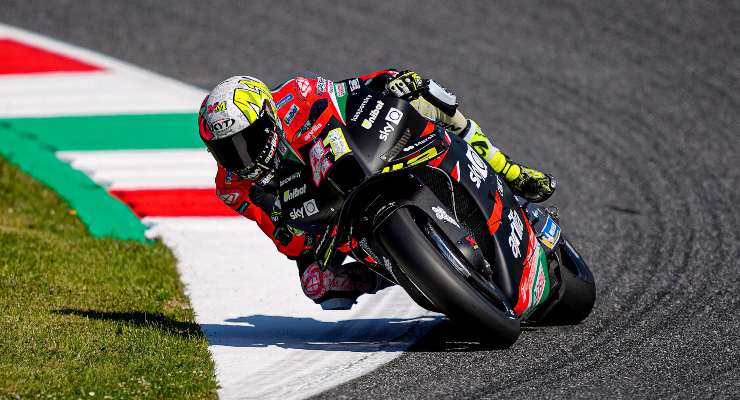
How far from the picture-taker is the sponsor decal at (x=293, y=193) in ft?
19.5

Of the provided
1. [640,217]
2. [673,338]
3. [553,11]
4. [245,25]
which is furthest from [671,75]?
[673,338]

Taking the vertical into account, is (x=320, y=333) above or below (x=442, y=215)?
below

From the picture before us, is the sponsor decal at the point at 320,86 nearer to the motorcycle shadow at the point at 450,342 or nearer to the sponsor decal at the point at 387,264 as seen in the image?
the sponsor decal at the point at 387,264

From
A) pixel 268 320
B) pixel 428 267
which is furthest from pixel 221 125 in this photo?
pixel 268 320

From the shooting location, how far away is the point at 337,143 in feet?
19.1

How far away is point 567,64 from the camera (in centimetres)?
1225

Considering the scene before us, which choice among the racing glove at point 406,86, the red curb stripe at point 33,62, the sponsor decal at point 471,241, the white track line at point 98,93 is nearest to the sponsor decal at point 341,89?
the racing glove at point 406,86

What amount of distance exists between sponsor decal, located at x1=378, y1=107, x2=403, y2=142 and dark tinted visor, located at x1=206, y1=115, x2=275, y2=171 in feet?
2.03

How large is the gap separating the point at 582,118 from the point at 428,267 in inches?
242

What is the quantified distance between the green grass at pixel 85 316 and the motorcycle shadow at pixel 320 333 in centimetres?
25

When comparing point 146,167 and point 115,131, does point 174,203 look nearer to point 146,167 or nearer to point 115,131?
point 146,167

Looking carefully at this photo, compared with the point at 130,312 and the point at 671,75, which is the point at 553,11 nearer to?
the point at 671,75

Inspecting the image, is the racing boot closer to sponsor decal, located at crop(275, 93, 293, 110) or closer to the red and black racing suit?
the red and black racing suit

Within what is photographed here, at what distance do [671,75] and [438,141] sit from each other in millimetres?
6630
